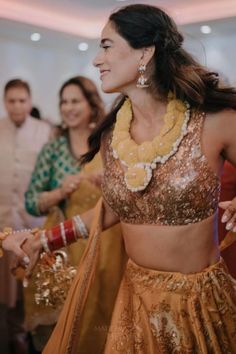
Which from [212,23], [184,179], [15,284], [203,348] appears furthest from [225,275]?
[15,284]

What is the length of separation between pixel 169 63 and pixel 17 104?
1.29 m

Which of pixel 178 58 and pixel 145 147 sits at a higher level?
pixel 178 58

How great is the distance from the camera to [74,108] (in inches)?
107

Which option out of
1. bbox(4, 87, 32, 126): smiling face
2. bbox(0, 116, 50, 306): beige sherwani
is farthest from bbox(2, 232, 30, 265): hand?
bbox(4, 87, 32, 126): smiling face

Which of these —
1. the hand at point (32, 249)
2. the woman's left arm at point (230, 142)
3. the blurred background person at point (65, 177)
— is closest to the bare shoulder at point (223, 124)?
the woman's left arm at point (230, 142)

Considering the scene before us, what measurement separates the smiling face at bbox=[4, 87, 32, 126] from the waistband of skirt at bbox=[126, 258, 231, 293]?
1353mm

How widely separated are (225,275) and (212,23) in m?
1.21

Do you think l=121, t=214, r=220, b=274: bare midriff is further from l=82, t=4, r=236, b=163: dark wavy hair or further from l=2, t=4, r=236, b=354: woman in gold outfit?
l=82, t=4, r=236, b=163: dark wavy hair

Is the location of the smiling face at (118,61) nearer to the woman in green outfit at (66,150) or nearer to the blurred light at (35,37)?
the woman in green outfit at (66,150)

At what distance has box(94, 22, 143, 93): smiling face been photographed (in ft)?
5.54

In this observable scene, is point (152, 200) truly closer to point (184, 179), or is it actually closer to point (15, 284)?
point (184, 179)

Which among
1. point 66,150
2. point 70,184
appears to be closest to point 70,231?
point 70,184

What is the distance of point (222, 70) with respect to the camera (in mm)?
2383

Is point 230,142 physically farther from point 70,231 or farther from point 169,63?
point 70,231
